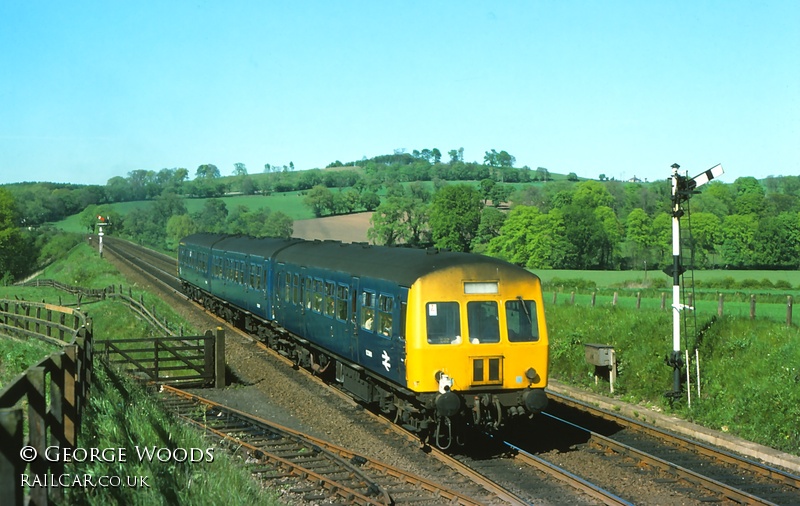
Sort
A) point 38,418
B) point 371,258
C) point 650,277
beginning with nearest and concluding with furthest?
point 38,418 < point 371,258 < point 650,277

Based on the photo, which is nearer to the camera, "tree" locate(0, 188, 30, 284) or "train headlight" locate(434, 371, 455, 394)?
"train headlight" locate(434, 371, 455, 394)

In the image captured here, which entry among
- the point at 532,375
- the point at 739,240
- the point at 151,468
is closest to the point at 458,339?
the point at 532,375

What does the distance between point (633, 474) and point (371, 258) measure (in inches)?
261

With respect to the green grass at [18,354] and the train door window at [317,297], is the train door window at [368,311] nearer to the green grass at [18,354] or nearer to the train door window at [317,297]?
the train door window at [317,297]

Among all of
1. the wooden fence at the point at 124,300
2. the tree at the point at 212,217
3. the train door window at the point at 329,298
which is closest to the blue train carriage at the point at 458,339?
the train door window at the point at 329,298

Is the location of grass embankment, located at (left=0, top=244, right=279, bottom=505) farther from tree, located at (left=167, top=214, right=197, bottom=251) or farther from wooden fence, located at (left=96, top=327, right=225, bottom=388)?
tree, located at (left=167, top=214, right=197, bottom=251)

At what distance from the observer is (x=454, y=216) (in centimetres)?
8862

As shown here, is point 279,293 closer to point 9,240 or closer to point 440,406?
point 440,406

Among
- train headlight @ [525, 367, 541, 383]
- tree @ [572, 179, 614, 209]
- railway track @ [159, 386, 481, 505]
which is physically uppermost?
tree @ [572, 179, 614, 209]

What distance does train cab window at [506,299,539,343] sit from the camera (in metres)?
13.9

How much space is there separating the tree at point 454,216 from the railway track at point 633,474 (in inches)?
2870

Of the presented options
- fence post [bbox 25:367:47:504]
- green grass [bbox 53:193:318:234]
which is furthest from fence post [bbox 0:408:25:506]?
green grass [bbox 53:193:318:234]

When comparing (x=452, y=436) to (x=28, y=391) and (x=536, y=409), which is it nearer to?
(x=536, y=409)

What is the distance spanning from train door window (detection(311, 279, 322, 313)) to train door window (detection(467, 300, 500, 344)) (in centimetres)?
583
